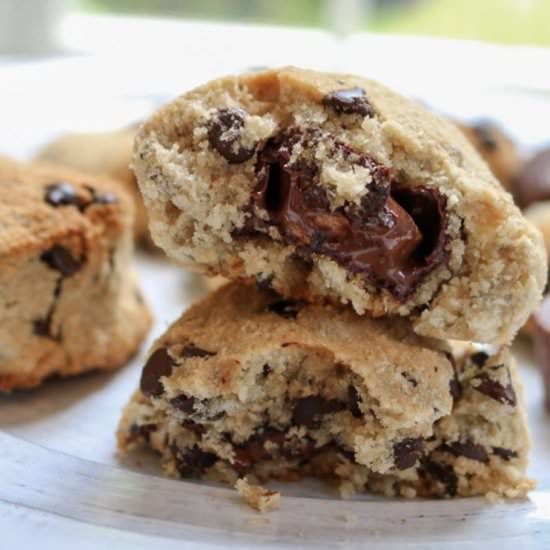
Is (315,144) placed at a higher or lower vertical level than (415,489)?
higher

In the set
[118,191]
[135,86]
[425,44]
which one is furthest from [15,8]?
[118,191]

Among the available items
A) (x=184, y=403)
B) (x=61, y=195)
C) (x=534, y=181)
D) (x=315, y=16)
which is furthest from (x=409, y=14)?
(x=184, y=403)

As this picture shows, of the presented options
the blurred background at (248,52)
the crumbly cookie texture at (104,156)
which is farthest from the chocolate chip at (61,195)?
the blurred background at (248,52)

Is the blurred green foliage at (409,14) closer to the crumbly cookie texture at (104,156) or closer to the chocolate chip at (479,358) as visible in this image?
the crumbly cookie texture at (104,156)

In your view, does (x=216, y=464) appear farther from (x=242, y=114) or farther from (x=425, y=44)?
(x=425, y=44)

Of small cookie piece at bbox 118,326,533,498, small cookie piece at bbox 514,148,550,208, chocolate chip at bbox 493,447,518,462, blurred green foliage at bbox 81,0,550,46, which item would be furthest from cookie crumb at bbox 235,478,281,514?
blurred green foliage at bbox 81,0,550,46

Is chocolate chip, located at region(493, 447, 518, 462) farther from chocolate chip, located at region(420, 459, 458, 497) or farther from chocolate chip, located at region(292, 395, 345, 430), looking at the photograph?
chocolate chip, located at region(292, 395, 345, 430)
